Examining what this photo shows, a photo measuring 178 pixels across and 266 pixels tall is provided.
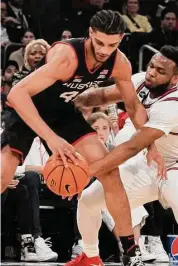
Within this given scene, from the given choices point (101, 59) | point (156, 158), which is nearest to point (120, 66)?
point (101, 59)

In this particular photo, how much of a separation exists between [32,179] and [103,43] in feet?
8.58

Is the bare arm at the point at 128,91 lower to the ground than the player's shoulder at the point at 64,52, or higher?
lower

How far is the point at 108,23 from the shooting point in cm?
469

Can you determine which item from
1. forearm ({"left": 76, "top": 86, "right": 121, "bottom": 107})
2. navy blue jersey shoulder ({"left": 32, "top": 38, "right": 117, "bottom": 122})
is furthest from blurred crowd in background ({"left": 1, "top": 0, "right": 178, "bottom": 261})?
navy blue jersey shoulder ({"left": 32, "top": 38, "right": 117, "bottom": 122})

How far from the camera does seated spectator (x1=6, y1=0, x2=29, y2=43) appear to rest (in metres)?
10.8

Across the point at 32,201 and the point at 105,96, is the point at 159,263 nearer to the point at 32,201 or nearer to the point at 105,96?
the point at 32,201

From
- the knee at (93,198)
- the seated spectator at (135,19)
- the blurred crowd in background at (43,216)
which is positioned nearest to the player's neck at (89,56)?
the knee at (93,198)

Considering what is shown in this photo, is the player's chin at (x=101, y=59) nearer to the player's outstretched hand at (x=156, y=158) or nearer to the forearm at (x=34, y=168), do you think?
the player's outstretched hand at (x=156, y=158)

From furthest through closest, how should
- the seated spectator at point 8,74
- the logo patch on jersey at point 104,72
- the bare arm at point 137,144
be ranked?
the seated spectator at point 8,74 < the bare arm at point 137,144 < the logo patch on jersey at point 104,72

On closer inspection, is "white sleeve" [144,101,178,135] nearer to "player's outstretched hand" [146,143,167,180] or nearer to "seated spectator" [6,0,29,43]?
"player's outstretched hand" [146,143,167,180]

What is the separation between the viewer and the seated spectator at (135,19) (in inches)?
439

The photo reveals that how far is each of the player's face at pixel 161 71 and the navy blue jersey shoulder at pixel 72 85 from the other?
1.87 feet

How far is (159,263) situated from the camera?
671cm

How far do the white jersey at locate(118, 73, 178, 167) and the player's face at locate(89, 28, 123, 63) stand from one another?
27.5 inches
